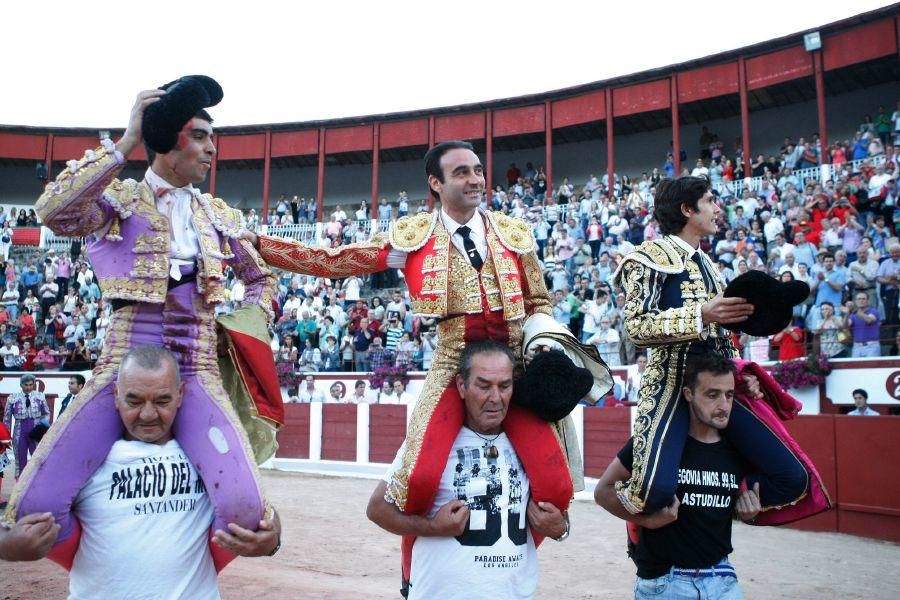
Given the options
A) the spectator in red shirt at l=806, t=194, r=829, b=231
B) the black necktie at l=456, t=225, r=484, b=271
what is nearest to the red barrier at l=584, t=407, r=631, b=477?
the spectator in red shirt at l=806, t=194, r=829, b=231

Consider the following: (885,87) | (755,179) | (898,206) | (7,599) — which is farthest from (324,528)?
(885,87)

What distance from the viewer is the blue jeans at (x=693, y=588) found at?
2699mm

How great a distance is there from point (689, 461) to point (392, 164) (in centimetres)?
2236

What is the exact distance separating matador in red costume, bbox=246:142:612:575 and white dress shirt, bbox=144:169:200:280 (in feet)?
0.86

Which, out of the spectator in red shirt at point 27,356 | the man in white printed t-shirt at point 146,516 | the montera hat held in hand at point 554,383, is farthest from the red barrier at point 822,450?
the spectator in red shirt at point 27,356

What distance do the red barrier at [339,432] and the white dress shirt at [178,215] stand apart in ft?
34.7

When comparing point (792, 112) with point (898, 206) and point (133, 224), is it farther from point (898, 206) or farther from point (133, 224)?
point (133, 224)

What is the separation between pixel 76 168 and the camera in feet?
7.52

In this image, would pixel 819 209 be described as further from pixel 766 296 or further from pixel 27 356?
pixel 27 356

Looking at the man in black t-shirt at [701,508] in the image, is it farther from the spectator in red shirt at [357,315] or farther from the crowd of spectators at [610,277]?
the spectator in red shirt at [357,315]

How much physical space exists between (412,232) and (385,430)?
33.1 feet

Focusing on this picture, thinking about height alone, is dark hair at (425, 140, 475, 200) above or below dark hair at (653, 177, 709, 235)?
above

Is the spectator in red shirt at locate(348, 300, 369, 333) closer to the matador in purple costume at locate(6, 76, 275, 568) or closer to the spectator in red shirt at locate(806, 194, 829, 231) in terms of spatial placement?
the spectator in red shirt at locate(806, 194, 829, 231)

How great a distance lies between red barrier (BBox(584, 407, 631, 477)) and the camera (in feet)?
33.6
